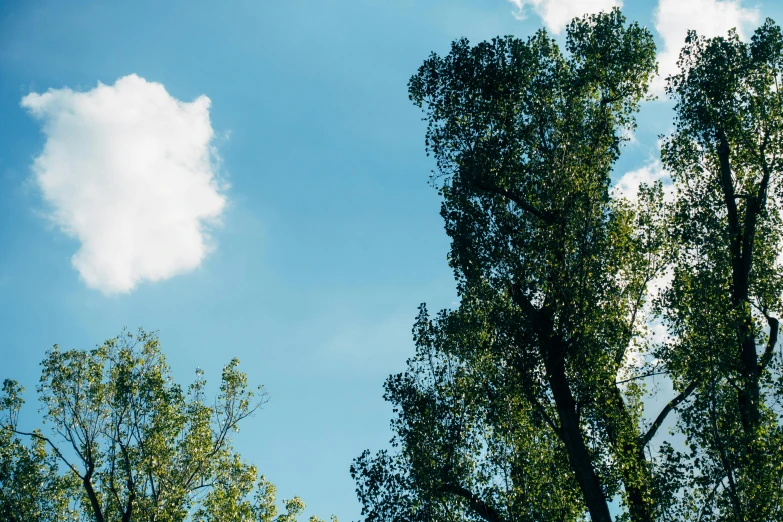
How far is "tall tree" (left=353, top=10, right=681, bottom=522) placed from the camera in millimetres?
22219

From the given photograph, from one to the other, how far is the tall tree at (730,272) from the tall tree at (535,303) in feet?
7.45

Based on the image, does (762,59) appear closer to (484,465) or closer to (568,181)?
(568,181)

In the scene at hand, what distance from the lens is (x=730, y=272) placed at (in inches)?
973

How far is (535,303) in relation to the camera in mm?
23203

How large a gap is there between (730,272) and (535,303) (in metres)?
8.06

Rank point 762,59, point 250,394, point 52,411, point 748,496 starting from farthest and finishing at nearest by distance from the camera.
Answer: point 250,394 → point 52,411 → point 762,59 → point 748,496

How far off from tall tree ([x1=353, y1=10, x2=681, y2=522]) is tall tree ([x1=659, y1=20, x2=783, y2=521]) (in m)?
2.27

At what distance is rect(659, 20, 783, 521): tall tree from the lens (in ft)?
66.7

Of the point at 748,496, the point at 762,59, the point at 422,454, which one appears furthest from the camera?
the point at 762,59

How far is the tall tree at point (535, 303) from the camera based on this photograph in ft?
72.9

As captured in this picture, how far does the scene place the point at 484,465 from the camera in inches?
885

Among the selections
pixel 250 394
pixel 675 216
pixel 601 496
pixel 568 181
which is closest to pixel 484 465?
pixel 601 496

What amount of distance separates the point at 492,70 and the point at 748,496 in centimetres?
1755

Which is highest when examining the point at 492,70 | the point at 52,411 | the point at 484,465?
the point at 492,70
